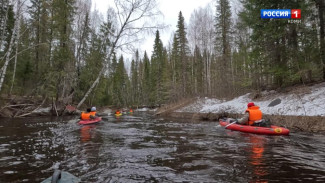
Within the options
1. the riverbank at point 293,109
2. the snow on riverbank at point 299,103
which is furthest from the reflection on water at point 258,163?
the snow on riverbank at point 299,103

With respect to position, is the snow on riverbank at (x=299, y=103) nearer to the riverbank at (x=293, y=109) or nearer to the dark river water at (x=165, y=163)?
the riverbank at (x=293, y=109)

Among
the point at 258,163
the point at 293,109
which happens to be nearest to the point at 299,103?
the point at 293,109

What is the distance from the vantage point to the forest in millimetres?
12143

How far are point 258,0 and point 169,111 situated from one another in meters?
15.2

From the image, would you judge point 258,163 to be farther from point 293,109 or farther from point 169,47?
point 169,47

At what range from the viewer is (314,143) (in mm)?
6379

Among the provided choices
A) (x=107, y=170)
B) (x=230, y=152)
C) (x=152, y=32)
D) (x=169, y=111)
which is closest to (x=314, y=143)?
(x=230, y=152)

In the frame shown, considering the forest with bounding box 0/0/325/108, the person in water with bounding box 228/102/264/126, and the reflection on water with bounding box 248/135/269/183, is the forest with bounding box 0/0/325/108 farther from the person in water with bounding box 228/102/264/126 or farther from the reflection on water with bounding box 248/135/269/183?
the reflection on water with bounding box 248/135/269/183

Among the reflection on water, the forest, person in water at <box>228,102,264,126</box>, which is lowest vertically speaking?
the reflection on water

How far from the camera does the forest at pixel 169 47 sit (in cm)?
1214

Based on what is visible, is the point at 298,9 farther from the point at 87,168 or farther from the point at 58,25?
the point at 58,25

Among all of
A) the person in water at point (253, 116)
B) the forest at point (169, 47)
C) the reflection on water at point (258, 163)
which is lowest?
the reflection on water at point (258, 163)

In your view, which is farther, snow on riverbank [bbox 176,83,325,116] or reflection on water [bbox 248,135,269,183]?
snow on riverbank [bbox 176,83,325,116]

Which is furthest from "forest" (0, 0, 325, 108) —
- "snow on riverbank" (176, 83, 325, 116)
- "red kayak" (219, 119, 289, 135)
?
"red kayak" (219, 119, 289, 135)
